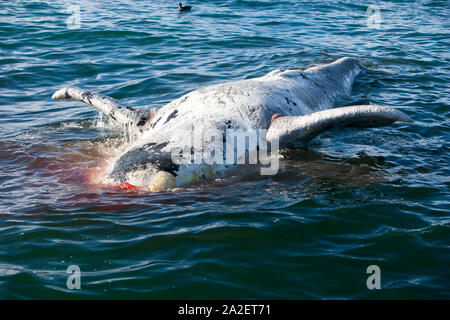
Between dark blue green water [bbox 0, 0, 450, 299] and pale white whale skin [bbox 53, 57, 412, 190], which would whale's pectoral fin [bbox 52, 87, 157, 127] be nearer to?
pale white whale skin [bbox 53, 57, 412, 190]

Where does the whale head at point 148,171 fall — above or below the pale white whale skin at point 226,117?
below

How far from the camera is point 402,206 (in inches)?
236

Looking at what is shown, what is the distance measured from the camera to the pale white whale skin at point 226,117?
21.4 ft

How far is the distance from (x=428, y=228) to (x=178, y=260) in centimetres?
248

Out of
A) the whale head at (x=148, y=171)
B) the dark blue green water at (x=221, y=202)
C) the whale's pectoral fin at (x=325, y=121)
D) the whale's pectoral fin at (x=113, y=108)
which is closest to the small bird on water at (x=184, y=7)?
the dark blue green water at (x=221, y=202)

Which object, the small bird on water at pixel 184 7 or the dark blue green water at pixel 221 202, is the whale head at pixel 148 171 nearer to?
the dark blue green water at pixel 221 202

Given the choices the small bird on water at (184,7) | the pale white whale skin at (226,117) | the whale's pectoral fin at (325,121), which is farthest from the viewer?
the small bird on water at (184,7)

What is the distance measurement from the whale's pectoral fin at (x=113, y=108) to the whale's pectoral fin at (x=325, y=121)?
2003mm

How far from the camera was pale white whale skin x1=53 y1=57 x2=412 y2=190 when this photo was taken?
21.4 ft

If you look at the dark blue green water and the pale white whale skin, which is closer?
the dark blue green water

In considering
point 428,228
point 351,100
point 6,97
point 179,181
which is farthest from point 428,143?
point 6,97

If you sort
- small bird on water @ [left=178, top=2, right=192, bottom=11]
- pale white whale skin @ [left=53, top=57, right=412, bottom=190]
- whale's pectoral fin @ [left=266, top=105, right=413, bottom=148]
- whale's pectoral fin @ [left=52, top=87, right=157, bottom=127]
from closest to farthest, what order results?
1. pale white whale skin @ [left=53, top=57, right=412, bottom=190]
2. whale's pectoral fin @ [left=266, top=105, right=413, bottom=148]
3. whale's pectoral fin @ [left=52, top=87, right=157, bottom=127]
4. small bird on water @ [left=178, top=2, right=192, bottom=11]

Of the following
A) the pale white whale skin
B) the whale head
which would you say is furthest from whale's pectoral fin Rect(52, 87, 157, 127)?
the whale head
